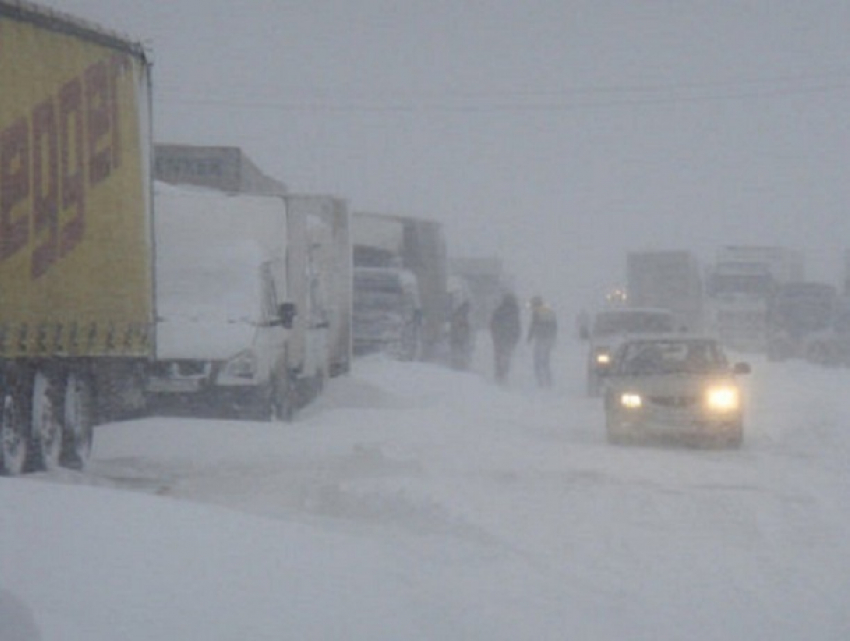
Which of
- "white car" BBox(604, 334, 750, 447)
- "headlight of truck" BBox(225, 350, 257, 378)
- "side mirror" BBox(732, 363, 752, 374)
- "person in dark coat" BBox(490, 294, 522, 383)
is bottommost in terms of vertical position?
"white car" BBox(604, 334, 750, 447)

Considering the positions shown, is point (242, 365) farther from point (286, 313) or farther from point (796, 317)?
point (796, 317)

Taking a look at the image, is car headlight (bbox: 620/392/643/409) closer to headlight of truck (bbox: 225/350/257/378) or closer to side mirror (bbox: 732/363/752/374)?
side mirror (bbox: 732/363/752/374)

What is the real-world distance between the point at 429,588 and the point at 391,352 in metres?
27.8

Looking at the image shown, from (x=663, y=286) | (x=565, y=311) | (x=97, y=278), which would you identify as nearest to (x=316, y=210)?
(x=97, y=278)

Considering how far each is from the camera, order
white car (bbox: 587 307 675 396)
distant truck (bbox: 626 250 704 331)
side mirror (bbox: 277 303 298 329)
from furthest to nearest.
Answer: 1. distant truck (bbox: 626 250 704 331)
2. white car (bbox: 587 307 675 396)
3. side mirror (bbox: 277 303 298 329)

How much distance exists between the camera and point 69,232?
15.2m

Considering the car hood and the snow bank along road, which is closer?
the snow bank along road

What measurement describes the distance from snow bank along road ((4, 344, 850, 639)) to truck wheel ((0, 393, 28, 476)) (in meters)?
0.30

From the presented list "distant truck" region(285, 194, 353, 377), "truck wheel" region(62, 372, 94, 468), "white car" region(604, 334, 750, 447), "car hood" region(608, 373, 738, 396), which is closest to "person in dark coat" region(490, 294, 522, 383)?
"distant truck" region(285, 194, 353, 377)

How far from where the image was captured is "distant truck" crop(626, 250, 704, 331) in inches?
2491

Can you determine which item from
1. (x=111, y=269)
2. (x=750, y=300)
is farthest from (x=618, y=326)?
(x=750, y=300)

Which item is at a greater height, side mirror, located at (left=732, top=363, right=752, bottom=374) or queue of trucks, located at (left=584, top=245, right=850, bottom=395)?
queue of trucks, located at (left=584, top=245, right=850, bottom=395)

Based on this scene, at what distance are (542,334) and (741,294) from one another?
82.2ft

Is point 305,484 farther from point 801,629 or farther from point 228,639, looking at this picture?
point 228,639
